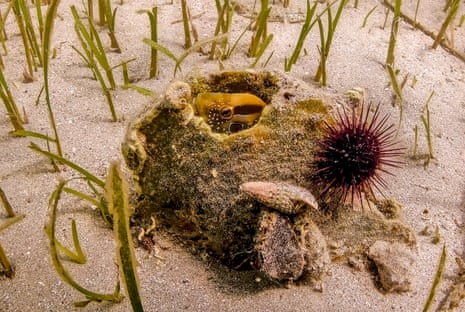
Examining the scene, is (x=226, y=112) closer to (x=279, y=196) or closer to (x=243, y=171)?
(x=243, y=171)

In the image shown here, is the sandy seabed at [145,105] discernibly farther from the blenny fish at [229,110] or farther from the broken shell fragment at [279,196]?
the broken shell fragment at [279,196]

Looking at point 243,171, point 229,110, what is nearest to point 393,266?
point 243,171

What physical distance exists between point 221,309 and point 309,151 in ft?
2.92

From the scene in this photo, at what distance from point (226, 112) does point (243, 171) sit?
12.4 inches

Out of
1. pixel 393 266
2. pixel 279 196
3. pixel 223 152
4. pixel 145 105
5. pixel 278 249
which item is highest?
pixel 145 105

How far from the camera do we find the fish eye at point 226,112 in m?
1.97

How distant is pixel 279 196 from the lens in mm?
1821

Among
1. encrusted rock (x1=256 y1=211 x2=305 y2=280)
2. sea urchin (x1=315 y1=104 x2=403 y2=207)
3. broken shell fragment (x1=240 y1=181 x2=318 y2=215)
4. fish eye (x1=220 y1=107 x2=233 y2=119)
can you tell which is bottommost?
encrusted rock (x1=256 y1=211 x2=305 y2=280)

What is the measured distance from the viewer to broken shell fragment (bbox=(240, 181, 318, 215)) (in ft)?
5.97

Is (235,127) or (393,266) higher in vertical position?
(235,127)

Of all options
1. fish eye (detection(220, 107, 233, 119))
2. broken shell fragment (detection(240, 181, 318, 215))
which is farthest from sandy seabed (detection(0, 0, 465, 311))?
broken shell fragment (detection(240, 181, 318, 215))

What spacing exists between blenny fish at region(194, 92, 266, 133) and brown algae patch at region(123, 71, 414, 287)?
4 cm

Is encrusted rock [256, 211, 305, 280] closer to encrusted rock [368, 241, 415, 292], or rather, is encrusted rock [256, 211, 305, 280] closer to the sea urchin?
the sea urchin

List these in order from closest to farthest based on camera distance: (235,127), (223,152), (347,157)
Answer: (347,157) < (223,152) < (235,127)
